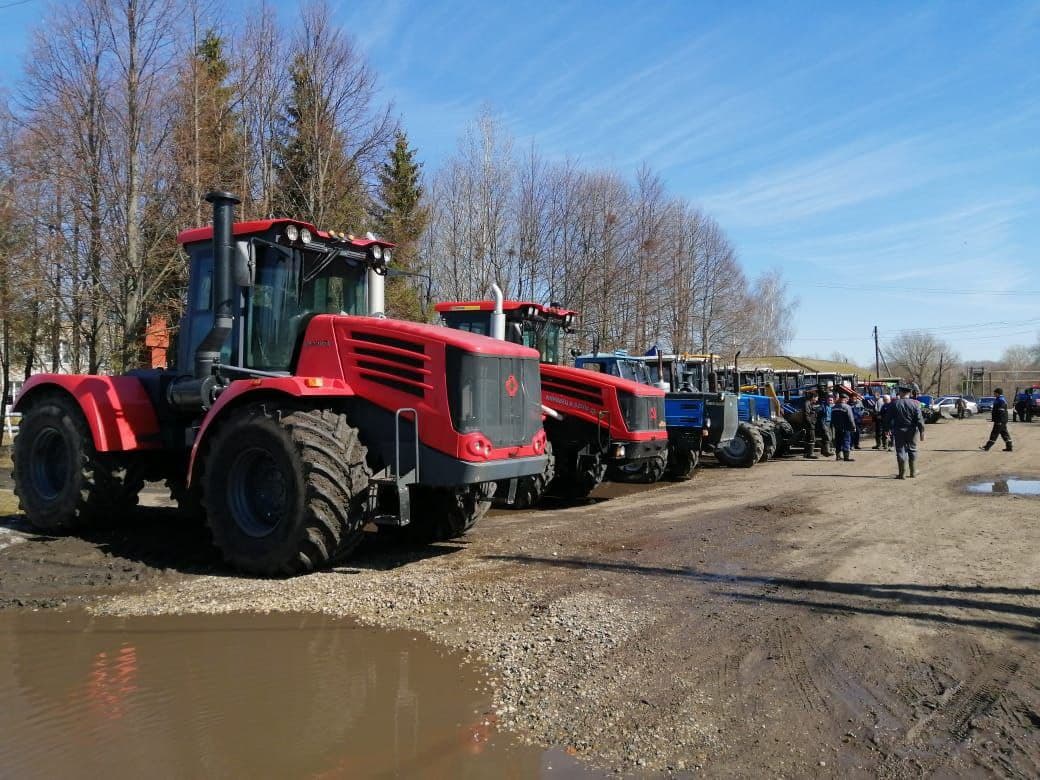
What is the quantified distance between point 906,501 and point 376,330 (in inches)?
351

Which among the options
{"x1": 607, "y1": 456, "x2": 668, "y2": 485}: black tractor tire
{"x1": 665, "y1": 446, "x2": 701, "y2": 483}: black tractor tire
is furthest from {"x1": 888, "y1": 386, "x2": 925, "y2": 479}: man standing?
{"x1": 607, "y1": 456, "x2": 668, "y2": 485}: black tractor tire

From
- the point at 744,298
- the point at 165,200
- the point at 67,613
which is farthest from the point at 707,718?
the point at 744,298

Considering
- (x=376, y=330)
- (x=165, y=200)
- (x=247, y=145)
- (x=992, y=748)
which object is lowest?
(x=992, y=748)

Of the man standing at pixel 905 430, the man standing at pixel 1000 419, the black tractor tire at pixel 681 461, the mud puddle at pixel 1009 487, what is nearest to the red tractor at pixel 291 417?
the black tractor tire at pixel 681 461

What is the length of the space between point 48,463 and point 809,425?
18241mm

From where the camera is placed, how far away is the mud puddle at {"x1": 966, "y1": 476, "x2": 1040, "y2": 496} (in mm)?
12773

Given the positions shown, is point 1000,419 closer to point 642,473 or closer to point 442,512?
point 642,473

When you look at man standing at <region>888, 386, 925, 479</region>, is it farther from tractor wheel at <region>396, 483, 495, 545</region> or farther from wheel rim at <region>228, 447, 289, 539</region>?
wheel rim at <region>228, 447, 289, 539</region>

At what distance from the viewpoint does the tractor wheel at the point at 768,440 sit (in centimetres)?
1945

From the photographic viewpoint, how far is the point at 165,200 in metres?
17.8

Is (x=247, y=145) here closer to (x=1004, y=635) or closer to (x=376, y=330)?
(x=376, y=330)

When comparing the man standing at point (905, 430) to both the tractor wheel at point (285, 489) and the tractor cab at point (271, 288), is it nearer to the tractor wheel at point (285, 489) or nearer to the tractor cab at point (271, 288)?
the tractor cab at point (271, 288)

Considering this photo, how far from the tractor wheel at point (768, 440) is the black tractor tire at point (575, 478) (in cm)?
862

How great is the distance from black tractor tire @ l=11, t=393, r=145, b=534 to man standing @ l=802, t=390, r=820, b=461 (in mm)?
17531
